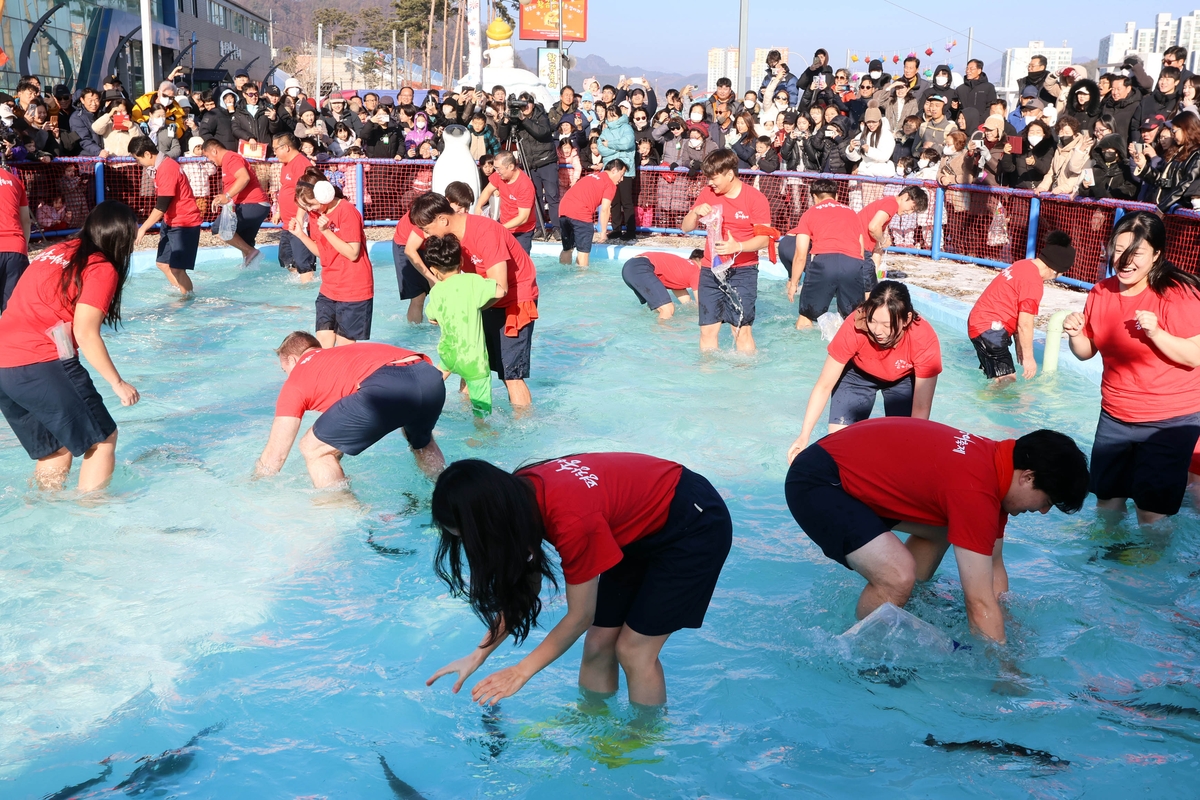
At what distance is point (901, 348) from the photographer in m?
5.09

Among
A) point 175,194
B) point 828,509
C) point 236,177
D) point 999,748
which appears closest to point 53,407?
point 828,509

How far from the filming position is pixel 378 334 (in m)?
9.38

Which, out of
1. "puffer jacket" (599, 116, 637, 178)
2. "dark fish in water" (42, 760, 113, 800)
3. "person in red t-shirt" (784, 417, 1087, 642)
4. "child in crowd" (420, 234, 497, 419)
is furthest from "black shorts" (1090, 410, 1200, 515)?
"puffer jacket" (599, 116, 637, 178)

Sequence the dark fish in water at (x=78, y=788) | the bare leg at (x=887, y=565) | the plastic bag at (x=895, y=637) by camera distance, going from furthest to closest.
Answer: the plastic bag at (x=895, y=637) → the bare leg at (x=887, y=565) → the dark fish in water at (x=78, y=788)

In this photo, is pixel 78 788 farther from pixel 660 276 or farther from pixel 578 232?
pixel 578 232

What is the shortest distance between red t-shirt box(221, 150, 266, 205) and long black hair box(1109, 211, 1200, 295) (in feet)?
29.5

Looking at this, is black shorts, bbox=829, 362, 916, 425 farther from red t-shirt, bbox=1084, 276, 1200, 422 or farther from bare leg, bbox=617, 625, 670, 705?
bare leg, bbox=617, 625, 670, 705

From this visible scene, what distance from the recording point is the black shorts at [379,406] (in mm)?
4738

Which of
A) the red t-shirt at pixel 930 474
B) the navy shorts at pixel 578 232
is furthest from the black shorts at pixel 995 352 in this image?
the navy shorts at pixel 578 232

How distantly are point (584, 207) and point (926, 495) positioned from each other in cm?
899

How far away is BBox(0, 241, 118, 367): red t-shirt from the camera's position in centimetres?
475

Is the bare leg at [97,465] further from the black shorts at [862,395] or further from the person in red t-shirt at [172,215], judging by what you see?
the person in red t-shirt at [172,215]

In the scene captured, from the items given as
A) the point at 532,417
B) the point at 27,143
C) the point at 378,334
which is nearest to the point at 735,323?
the point at 532,417

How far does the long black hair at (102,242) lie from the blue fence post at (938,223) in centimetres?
990
